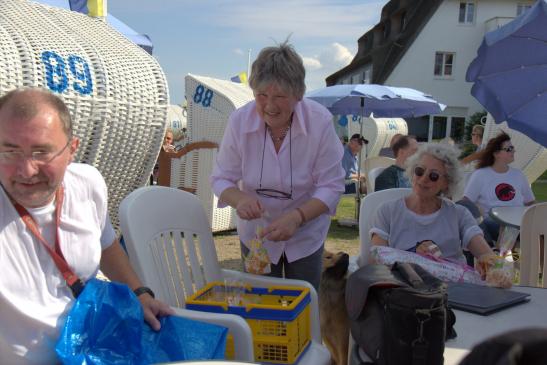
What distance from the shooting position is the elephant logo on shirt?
18.1 ft

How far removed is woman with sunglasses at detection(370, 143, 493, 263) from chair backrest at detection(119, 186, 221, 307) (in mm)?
1003

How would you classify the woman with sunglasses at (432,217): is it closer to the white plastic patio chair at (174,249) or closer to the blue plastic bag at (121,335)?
the white plastic patio chair at (174,249)

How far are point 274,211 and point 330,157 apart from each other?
0.38 metres

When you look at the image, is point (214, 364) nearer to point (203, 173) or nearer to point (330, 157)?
point (330, 157)

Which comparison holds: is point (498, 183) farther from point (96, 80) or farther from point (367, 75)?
point (367, 75)

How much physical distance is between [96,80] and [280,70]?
892 mm

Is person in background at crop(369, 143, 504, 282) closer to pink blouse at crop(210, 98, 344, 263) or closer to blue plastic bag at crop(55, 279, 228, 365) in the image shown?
pink blouse at crop(210, 98, 344, 263)

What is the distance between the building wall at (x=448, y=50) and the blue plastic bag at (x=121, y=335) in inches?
1186

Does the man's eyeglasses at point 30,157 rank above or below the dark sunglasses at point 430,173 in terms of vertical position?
above

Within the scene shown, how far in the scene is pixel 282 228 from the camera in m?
2.43

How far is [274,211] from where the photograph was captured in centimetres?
268

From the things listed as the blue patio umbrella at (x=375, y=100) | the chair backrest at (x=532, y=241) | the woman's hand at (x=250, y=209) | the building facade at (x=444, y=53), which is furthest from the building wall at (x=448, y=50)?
the woman's hand at (x=250, y=209)

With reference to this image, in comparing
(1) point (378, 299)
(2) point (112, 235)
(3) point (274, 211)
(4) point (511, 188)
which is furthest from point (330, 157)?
(4) point (511, 188)

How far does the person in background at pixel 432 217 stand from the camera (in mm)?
3027
